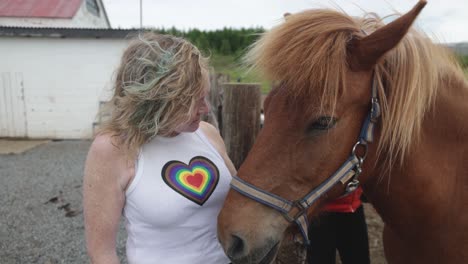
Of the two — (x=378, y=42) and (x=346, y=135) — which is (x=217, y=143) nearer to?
(x=346, y=135)

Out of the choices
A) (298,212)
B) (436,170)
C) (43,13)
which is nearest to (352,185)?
(298,212)

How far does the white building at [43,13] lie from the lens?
14.6 m

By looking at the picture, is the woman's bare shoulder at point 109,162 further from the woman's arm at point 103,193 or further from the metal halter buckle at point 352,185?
the metal halter buckle at point 352,185

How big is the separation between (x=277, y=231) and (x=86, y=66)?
10514mm

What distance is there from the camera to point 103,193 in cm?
140

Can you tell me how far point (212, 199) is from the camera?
1557 millimetres

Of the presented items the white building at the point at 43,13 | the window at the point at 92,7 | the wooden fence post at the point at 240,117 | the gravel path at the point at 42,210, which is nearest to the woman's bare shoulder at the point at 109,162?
the wooden fence post at the point at 240,117

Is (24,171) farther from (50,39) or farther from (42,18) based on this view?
(42,18)

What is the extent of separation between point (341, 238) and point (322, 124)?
135 centimetres

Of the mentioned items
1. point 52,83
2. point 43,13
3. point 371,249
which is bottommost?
point 52,83

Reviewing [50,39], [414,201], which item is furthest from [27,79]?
[414,201]

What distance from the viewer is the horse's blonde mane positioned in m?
1.34

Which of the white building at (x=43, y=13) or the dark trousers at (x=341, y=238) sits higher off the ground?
the dark trousers at (x=341, y=238)

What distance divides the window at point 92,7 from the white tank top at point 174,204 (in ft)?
59.8
